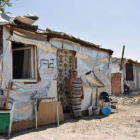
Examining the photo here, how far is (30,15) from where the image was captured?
6.36 meters

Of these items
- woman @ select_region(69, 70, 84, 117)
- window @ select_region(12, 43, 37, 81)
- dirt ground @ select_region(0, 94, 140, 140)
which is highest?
window @ select_region(12, 43, 37, 81)

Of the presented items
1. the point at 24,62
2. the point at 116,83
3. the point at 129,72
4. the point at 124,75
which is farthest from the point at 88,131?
the point at 129,72

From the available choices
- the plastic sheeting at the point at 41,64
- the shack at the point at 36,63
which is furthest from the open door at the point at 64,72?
the plastic sheeting at the point at 41,64

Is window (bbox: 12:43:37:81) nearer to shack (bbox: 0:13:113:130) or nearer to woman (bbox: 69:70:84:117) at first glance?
shack (bbox: 0:13:113:130)

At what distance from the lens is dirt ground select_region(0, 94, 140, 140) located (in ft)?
17.4

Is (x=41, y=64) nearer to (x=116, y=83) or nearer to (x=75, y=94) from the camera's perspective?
(x=75, y=94)

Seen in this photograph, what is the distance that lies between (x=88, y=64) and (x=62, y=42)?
1.79m

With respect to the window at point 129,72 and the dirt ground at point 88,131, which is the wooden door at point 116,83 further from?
the dirt ground at point 88,131

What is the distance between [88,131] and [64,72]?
9.49ft

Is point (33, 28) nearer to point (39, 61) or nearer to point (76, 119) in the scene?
point (39, 61)

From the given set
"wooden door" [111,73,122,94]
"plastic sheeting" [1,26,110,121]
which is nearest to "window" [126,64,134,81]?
"wooden door" [111,73,122,94]

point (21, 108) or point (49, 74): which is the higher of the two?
point (49, 74)

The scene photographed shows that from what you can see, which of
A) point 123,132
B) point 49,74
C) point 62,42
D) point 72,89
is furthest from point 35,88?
point 123,132

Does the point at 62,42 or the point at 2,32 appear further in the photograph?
the point at 62,42
